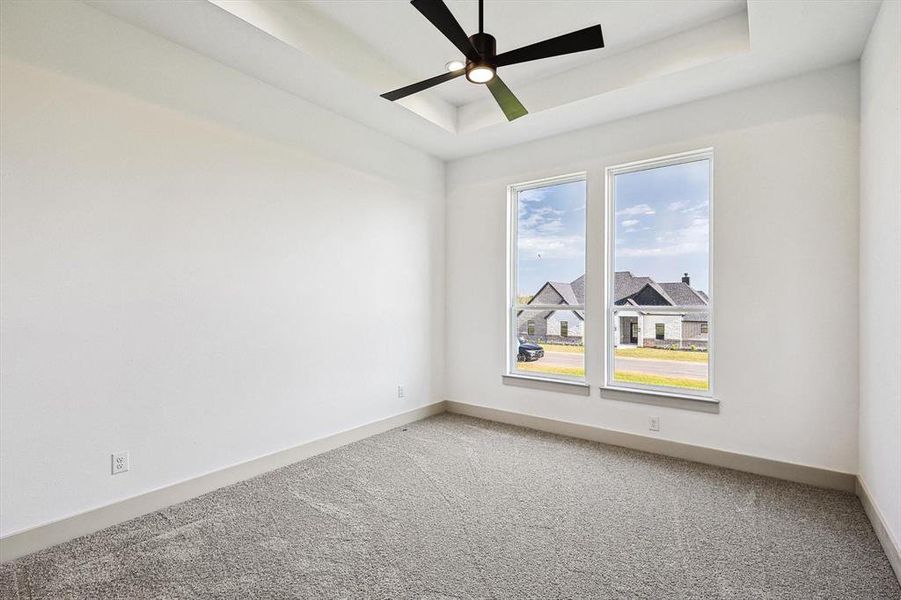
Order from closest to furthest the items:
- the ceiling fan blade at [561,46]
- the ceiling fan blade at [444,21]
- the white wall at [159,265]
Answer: the ceiling fan blade at [444,21] < the ceiling fan blade at [561,46] < the white wall at [159,265]

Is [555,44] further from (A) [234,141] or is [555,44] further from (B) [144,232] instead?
(B) [144,232]

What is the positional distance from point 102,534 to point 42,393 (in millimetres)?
824

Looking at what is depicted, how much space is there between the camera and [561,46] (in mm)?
2131

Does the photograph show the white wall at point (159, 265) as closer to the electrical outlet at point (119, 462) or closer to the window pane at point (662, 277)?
the electrical outlet at point (119, 462)

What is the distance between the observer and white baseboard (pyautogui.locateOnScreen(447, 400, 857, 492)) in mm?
3064

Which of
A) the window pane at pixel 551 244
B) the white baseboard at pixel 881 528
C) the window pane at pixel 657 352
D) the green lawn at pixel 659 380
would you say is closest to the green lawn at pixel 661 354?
the window pane at pixel 657 352

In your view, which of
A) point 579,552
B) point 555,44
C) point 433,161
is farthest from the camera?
point 433,161

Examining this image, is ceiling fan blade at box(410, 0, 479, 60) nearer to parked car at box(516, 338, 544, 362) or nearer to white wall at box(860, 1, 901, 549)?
white wall at box(860, 1, 901, 549)

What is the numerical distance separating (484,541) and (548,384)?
2150 mm

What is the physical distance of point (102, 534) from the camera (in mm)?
2461

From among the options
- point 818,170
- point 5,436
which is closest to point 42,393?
point 5,436

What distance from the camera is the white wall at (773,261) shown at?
303 cm

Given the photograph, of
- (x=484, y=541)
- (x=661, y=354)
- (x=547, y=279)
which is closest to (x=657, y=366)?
(x=661, y=354)

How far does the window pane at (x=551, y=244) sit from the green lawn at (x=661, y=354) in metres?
0.60
